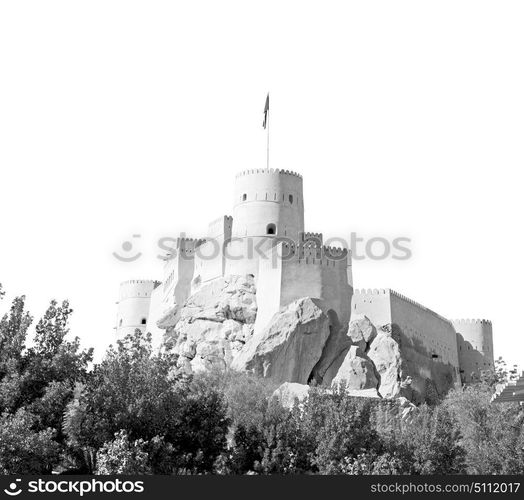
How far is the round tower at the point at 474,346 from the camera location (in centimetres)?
7306

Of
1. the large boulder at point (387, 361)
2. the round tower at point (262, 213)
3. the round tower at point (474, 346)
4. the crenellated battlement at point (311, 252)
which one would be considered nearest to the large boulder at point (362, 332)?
the large boulder at point (387, 361)

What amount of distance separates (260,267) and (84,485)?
39471 millimetres

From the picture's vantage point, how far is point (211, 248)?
227 ft

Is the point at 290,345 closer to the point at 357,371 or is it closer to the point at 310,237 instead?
the point at 357,371

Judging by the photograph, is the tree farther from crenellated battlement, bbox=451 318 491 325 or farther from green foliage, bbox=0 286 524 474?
crenellated battlement, bbox=451 318 491 325

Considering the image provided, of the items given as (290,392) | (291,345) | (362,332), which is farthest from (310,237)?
(290,392)

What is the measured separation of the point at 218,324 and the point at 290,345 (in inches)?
274

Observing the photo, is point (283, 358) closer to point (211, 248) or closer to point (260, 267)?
point (260, 267)

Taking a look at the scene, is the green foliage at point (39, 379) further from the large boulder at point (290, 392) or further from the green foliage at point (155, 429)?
the large boulder at point (290, 392)

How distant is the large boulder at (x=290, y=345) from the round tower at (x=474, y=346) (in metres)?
15.9

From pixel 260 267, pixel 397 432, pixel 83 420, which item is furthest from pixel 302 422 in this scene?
pixel 260 267

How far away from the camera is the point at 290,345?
60.8 meters

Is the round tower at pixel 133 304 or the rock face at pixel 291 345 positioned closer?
the rock face at pixel 291 345

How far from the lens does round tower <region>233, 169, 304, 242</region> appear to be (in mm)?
68125
